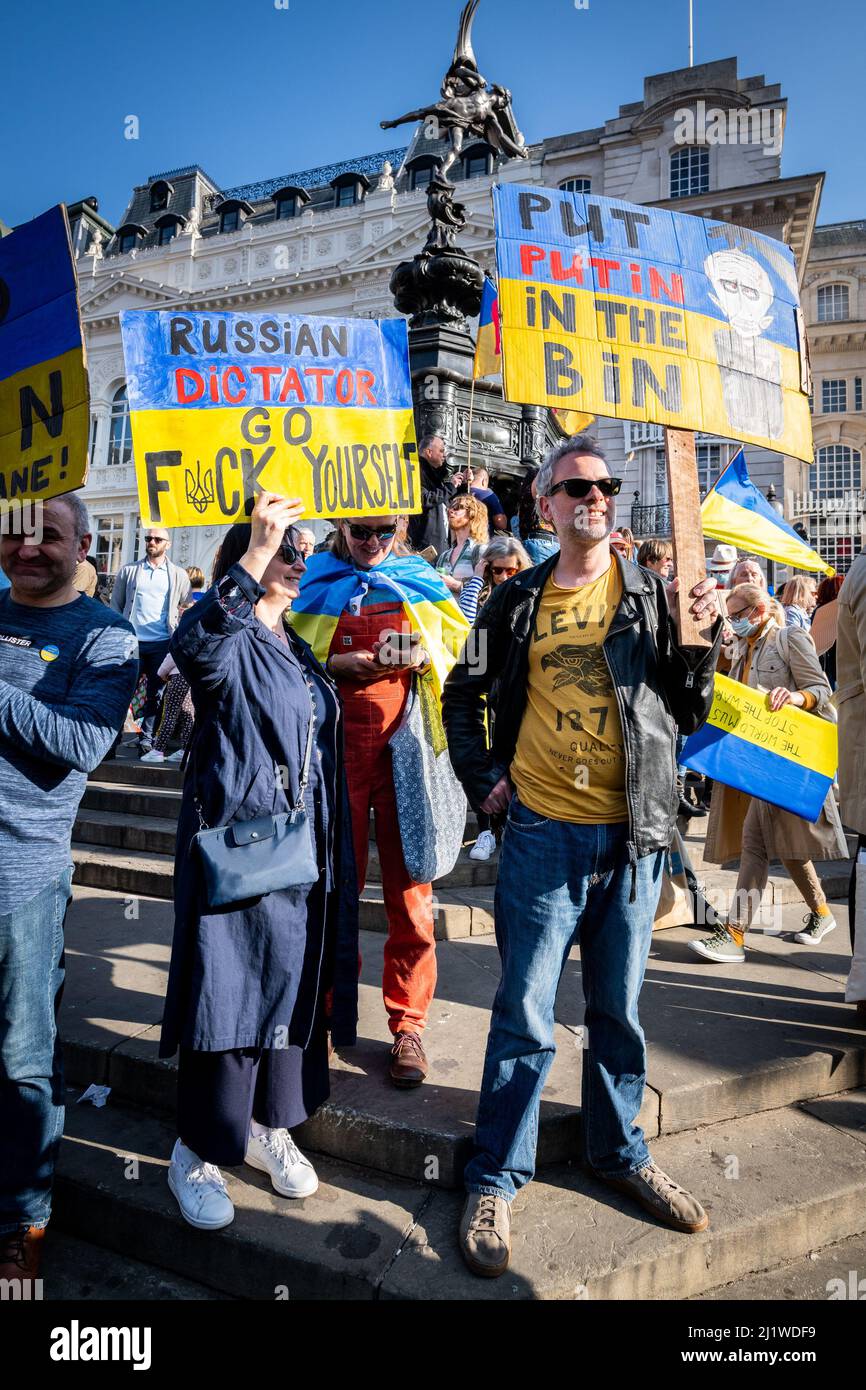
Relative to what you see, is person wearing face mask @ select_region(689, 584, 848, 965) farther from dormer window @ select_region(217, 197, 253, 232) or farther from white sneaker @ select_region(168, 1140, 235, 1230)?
dormer window @ select_region(217, 197, 253, 232)

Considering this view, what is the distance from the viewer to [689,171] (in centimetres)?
2628

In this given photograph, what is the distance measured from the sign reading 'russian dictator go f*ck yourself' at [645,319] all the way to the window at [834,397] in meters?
35.7

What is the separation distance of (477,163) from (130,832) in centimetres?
3596

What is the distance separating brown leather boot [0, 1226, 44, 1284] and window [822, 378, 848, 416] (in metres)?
38.6

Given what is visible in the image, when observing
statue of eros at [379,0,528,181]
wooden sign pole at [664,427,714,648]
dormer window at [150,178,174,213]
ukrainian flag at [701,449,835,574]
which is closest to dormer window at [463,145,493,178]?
dormer window at [150,178,174,213]

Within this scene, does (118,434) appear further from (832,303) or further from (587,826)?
(587,826)

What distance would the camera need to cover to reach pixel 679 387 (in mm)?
2938

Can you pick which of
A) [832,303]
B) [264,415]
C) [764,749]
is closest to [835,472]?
[832,303]

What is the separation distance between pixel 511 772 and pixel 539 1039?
30.5 inches

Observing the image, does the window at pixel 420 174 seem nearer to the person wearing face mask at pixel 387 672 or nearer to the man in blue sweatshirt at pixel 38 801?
the person wearing face mask at pixel 387 672

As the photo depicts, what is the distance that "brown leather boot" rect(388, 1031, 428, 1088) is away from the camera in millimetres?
2760
